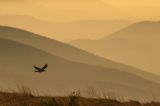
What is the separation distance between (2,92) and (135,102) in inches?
178

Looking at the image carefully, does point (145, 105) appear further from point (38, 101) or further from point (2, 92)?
point (2, 92)

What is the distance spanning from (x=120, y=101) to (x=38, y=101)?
107 inches

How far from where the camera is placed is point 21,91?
18266 mm

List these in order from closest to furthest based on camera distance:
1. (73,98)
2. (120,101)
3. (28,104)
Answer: (73,98)
(28,104)
(120,101)

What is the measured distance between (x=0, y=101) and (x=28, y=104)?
0.94 meters

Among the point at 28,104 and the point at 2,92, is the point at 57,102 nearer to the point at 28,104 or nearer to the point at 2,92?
the point at 28,104

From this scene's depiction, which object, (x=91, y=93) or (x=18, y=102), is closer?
(x=18, y=102)

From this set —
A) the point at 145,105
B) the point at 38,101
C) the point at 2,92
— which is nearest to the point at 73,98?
the point at 38,101

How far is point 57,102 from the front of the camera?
15.8m

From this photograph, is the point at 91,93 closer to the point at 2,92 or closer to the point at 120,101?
the point at 120,101

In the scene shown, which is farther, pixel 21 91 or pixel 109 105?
pixel 21 91

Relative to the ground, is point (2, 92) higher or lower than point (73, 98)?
lower

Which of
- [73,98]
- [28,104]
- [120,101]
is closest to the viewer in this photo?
[73,98]

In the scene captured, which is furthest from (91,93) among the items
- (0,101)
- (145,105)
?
(0,101)
